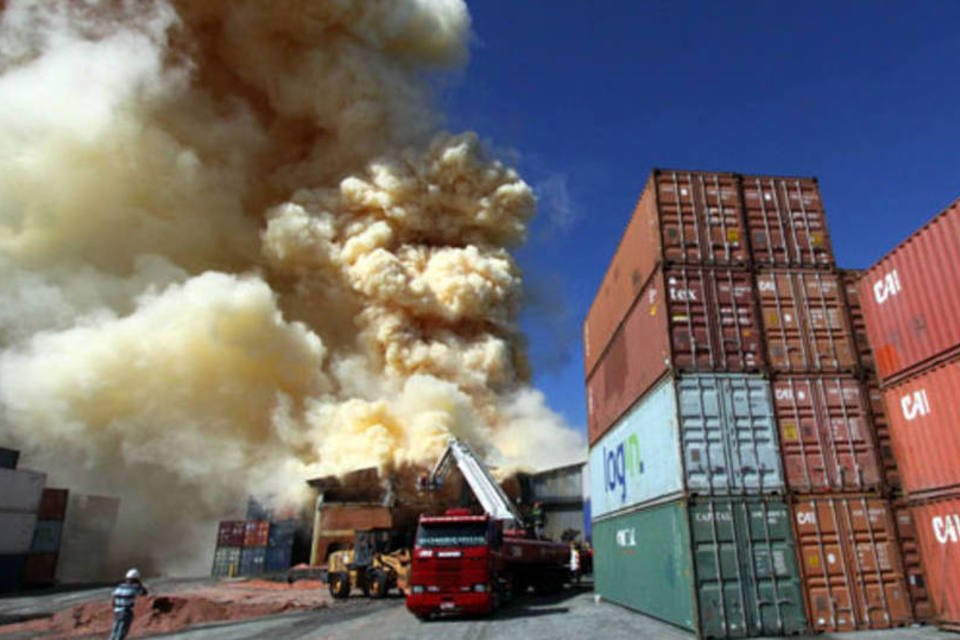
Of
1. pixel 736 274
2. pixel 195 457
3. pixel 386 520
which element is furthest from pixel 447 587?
pixel 195 457

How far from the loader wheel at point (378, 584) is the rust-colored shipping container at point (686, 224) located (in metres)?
13.9

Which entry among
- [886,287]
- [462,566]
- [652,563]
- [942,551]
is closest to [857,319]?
[886,287]

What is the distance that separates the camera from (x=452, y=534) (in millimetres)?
15898

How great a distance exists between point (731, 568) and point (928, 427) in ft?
13.4

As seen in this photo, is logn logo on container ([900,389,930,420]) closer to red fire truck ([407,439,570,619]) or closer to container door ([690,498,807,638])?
container door ([690,498,807,638])

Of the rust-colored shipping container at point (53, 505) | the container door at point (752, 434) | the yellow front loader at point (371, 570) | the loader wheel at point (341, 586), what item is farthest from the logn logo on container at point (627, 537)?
the rust-colored shipping container at point (53, 505)

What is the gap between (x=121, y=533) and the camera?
122 feet

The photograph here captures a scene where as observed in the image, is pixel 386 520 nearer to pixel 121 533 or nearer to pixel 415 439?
pixel 415 439

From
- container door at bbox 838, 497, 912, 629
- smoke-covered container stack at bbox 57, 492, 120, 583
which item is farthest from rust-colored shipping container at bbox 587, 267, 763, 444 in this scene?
smoke-covered container stack at bbox 57, 492, 120, 583

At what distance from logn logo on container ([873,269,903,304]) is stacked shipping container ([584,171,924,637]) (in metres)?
0.65

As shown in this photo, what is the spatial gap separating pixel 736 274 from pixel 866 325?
2.68 meters

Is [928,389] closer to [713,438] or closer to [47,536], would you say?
[713,438]

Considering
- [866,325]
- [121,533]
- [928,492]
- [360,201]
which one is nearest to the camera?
[928,492]

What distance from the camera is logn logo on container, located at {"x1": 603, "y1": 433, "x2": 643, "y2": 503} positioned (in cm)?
1352
